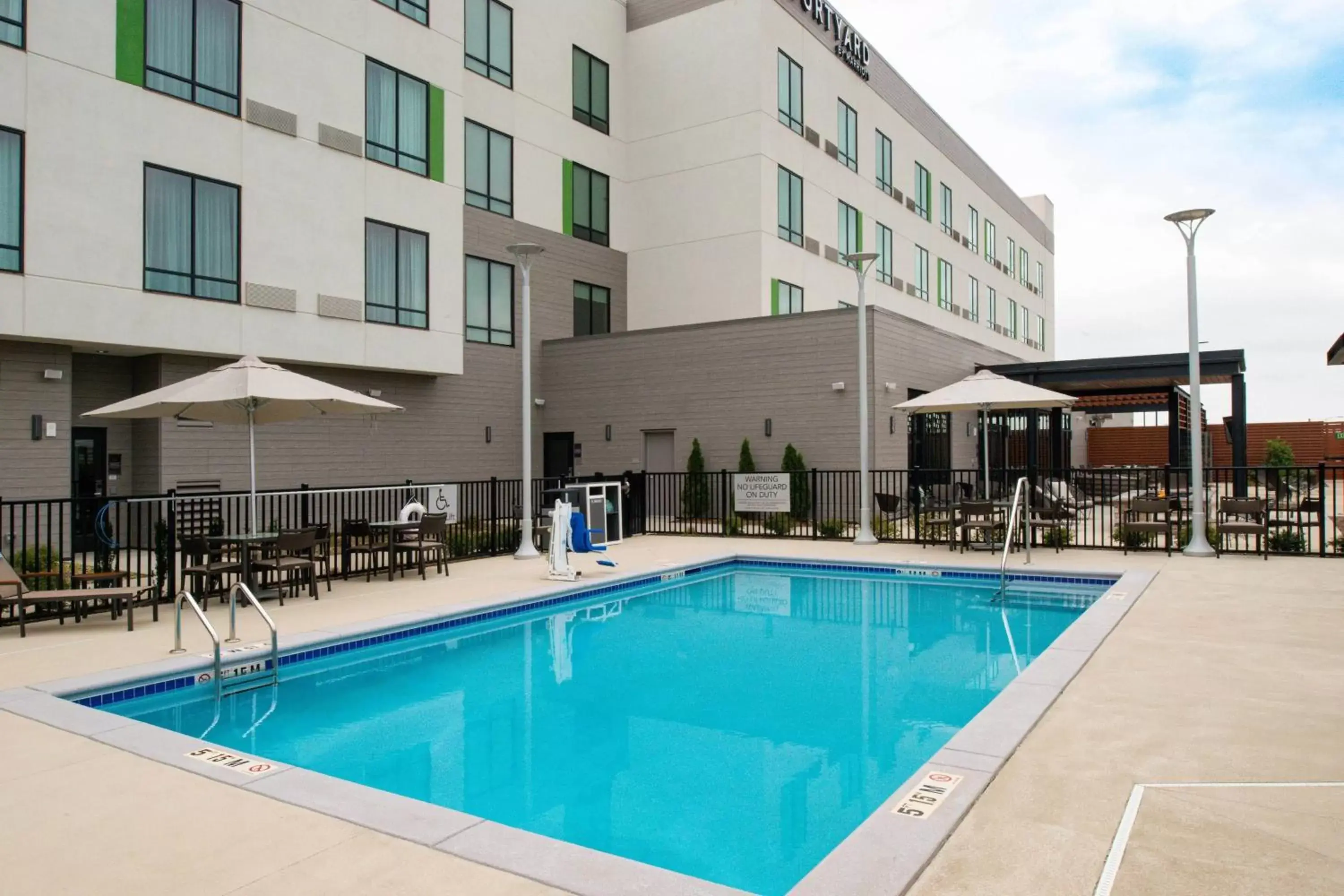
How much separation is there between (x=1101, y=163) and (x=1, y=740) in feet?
57.9

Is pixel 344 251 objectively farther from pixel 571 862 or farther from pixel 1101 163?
pixel 571 862

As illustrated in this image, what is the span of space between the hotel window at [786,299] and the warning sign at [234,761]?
20.1 meters

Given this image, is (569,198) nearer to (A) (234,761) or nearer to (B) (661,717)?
(B) (661,717)

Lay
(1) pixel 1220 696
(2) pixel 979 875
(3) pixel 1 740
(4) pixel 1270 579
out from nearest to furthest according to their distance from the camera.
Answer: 1. (2) pixel 979 875
2. (3) pixel 1 740
3. (1) pixel 1220 696
4. (4) pixel 1270 579

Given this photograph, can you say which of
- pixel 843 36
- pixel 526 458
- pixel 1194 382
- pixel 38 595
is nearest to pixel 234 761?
pixel 38 595

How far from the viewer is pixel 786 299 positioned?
80.7 ft

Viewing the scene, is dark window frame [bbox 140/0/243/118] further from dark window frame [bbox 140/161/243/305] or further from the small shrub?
the small shrub

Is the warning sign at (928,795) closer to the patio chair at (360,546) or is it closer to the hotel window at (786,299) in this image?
the patio chair at (360,546)

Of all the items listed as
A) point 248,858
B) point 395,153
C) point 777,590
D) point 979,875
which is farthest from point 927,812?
point 395,153

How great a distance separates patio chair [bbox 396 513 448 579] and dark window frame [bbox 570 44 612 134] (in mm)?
15468

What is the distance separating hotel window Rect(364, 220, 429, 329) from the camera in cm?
1822

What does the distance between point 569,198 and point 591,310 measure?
2974 mm

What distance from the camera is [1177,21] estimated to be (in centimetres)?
Result: 1102

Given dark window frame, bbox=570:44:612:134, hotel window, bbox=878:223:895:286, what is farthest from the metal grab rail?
hotel window, bbox=878:223:895:286
